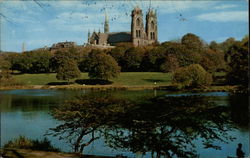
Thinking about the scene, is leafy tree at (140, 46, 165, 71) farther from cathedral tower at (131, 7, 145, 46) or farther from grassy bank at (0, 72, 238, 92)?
cathedral tower at (131, 7, 145, 46)

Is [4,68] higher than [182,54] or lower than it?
lower

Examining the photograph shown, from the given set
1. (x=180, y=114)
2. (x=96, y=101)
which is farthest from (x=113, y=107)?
(x=180, y=114)

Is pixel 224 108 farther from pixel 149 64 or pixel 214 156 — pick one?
pixel 149 64

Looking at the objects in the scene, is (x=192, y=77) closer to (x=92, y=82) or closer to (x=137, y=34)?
(x=137, y=34)

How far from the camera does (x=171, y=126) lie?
7.49 meters

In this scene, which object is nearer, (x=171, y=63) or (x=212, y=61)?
(x=171, y=63)

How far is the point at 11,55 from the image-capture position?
931 cm

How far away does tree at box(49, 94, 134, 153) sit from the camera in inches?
294

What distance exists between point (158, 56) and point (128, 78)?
1.21m

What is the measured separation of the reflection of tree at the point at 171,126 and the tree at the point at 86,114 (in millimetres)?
299

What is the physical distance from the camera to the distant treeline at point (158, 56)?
830 centimetres

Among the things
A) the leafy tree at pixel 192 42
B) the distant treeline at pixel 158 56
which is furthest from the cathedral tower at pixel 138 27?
the leafy tree at pixel 192 42

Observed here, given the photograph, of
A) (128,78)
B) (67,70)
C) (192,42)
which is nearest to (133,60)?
(128,78)

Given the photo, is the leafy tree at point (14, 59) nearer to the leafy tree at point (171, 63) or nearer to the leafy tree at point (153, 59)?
the leafy tree at point (153, 59)
